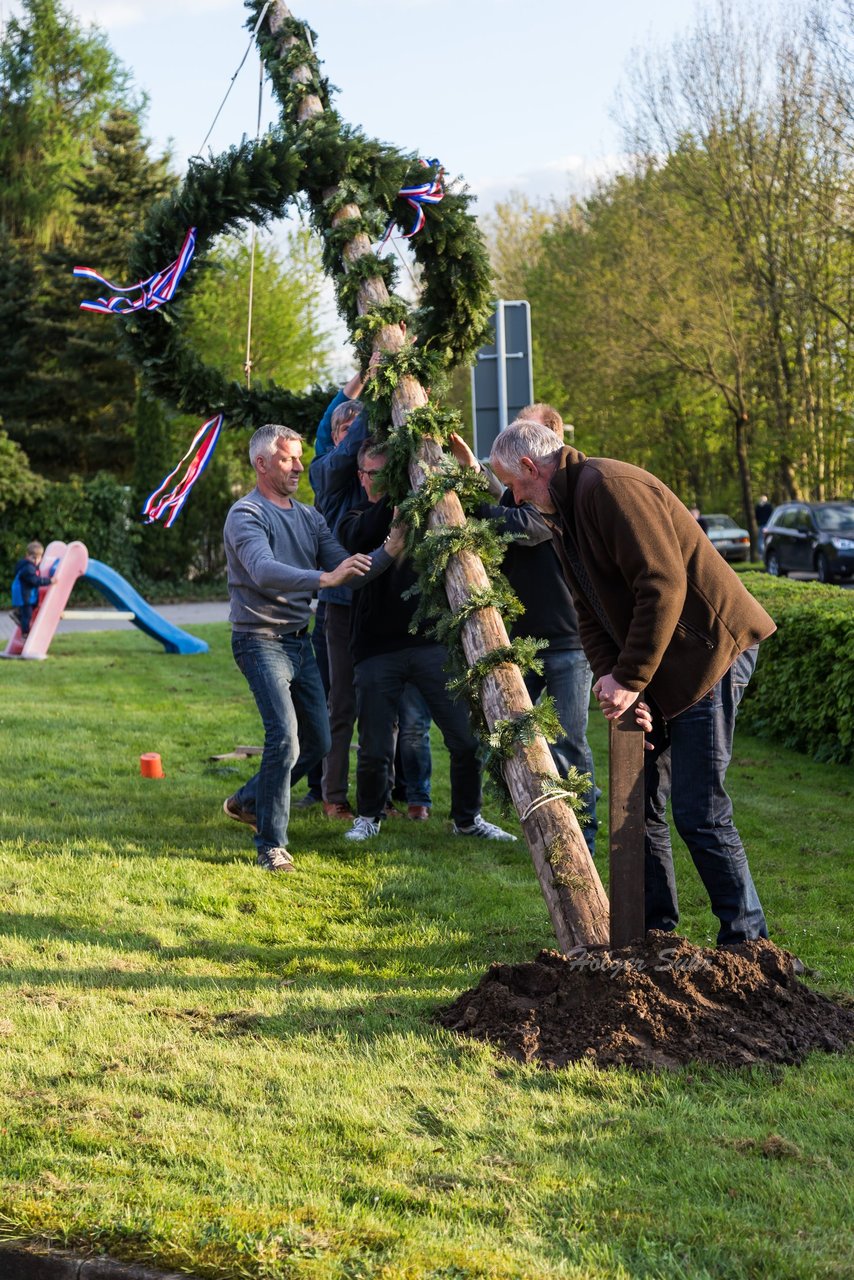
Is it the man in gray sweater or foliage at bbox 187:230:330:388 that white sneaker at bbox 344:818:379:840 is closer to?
the man in gray sweater

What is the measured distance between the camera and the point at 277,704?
6398mm

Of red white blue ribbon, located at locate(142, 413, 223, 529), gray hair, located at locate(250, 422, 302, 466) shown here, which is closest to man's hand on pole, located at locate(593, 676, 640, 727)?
gray hair, located at locate(250, 422, 302, 466)

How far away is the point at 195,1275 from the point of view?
293 cm

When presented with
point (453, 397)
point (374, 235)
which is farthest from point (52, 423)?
point (374, 235)

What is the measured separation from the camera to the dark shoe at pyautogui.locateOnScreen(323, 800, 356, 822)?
7.59 m

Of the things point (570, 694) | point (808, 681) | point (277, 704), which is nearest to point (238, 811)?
point (277, 704)

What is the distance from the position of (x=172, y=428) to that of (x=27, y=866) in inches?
1228

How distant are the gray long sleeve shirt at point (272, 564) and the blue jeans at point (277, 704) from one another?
3.8 inches

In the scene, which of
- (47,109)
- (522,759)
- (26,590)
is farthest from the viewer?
(47,109)

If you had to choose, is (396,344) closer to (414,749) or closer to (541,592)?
(541,592)

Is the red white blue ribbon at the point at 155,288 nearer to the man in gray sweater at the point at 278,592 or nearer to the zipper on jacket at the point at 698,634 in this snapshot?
the man in gray sweater at the point at 278,592

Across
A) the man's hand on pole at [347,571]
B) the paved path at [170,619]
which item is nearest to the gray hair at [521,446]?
the man's hand on pole at [347,571]

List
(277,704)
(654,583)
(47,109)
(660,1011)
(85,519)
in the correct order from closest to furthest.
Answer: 1. (660,1011)
2. (654,583)
3. (277,704)
4. (85,519)
5. (47,109)

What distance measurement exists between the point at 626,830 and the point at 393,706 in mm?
2466
